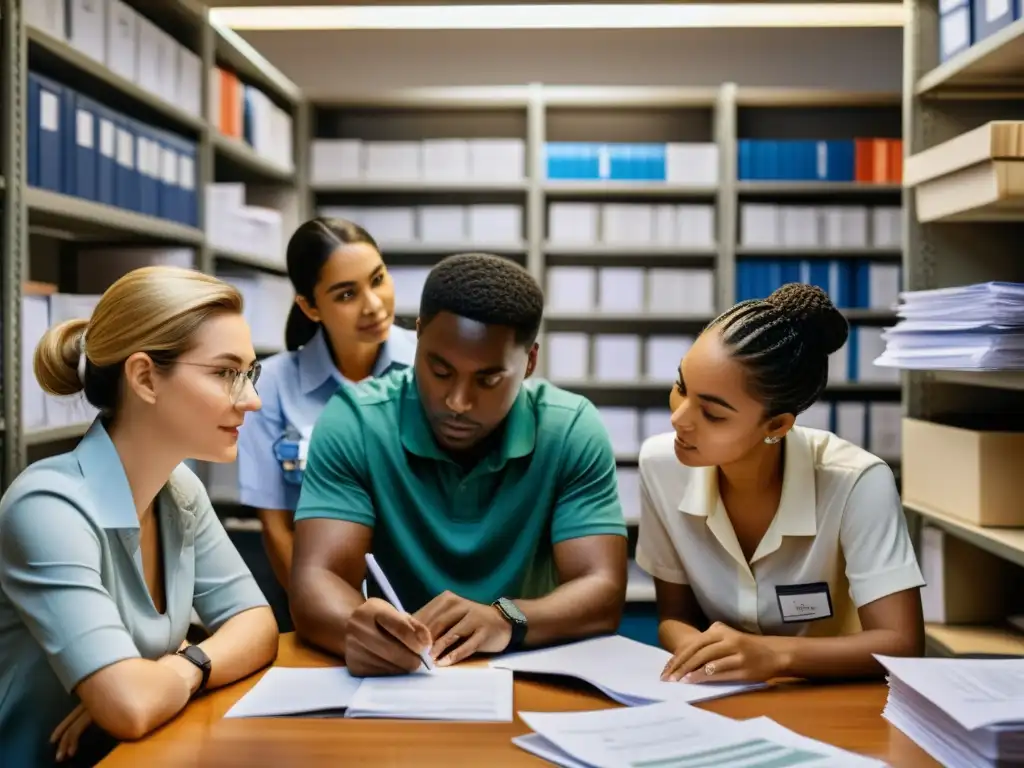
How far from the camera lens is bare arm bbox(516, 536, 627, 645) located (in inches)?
53.5

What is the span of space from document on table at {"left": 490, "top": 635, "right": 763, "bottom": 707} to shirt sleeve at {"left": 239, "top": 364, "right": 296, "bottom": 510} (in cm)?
100

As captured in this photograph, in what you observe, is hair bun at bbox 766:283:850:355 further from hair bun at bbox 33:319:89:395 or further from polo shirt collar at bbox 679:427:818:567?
hair bun at bbox 33:319:89:395

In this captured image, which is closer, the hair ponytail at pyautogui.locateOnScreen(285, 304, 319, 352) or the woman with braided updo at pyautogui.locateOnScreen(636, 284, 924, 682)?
the woman with braided updo at pyautogui.locateOnScreen(636, 284, 924, 682)

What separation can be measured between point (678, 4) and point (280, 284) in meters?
1.97

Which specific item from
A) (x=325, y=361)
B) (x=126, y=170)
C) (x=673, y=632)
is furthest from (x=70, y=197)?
(x=673, y=632)

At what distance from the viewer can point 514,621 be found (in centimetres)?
133

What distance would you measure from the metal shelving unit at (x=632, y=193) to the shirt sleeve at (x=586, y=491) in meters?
2.66

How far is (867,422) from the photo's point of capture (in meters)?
4.33

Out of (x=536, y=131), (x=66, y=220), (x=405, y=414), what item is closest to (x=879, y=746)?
(x=405, y=414)

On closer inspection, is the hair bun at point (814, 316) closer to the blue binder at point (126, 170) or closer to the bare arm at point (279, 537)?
the bare arm at point (279, 537)

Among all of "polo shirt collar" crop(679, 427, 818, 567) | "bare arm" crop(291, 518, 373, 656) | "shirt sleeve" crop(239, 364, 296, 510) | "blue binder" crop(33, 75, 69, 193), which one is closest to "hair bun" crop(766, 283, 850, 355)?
"polo shirt collar" crop(679, 427, 818, 567)

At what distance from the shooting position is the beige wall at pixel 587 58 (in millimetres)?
4715

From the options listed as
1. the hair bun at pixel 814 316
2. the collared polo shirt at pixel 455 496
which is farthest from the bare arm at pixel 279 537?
the hair bun at pixel 814 316

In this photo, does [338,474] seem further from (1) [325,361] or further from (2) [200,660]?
(1) [325,361]
